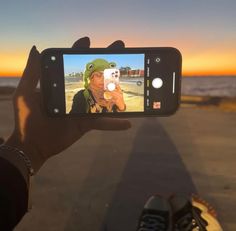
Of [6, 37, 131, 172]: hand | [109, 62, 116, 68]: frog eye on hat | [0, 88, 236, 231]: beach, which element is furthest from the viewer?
[0, 88, 236, 231]: beach

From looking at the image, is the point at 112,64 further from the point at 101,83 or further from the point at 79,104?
the point at 79,104

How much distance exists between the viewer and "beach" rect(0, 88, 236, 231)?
7.64 feet

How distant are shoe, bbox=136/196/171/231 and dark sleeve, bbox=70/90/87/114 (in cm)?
100

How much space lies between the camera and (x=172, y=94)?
1.36m

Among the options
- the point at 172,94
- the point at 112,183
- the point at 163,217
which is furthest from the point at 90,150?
the point at 172,94

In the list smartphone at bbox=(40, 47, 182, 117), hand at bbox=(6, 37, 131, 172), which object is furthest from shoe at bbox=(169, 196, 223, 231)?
hand at bbox=(6, 37, 131, 172)

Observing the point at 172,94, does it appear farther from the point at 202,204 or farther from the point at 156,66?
the point at 202,204

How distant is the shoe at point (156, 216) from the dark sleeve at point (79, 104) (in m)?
1.00

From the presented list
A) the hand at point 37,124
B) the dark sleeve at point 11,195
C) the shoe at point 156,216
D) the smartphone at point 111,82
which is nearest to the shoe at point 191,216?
the shoe at point 156,216

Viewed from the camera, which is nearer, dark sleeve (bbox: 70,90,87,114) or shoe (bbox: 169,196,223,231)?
dark sleeve (bbox: 70,90,87,114)

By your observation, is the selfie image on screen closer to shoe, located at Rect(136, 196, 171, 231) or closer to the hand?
the hand

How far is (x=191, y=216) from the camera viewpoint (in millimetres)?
2078

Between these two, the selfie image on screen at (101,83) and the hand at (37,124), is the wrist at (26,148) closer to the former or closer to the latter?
the hand at (37,124)

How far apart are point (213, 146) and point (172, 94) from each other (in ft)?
9.38
